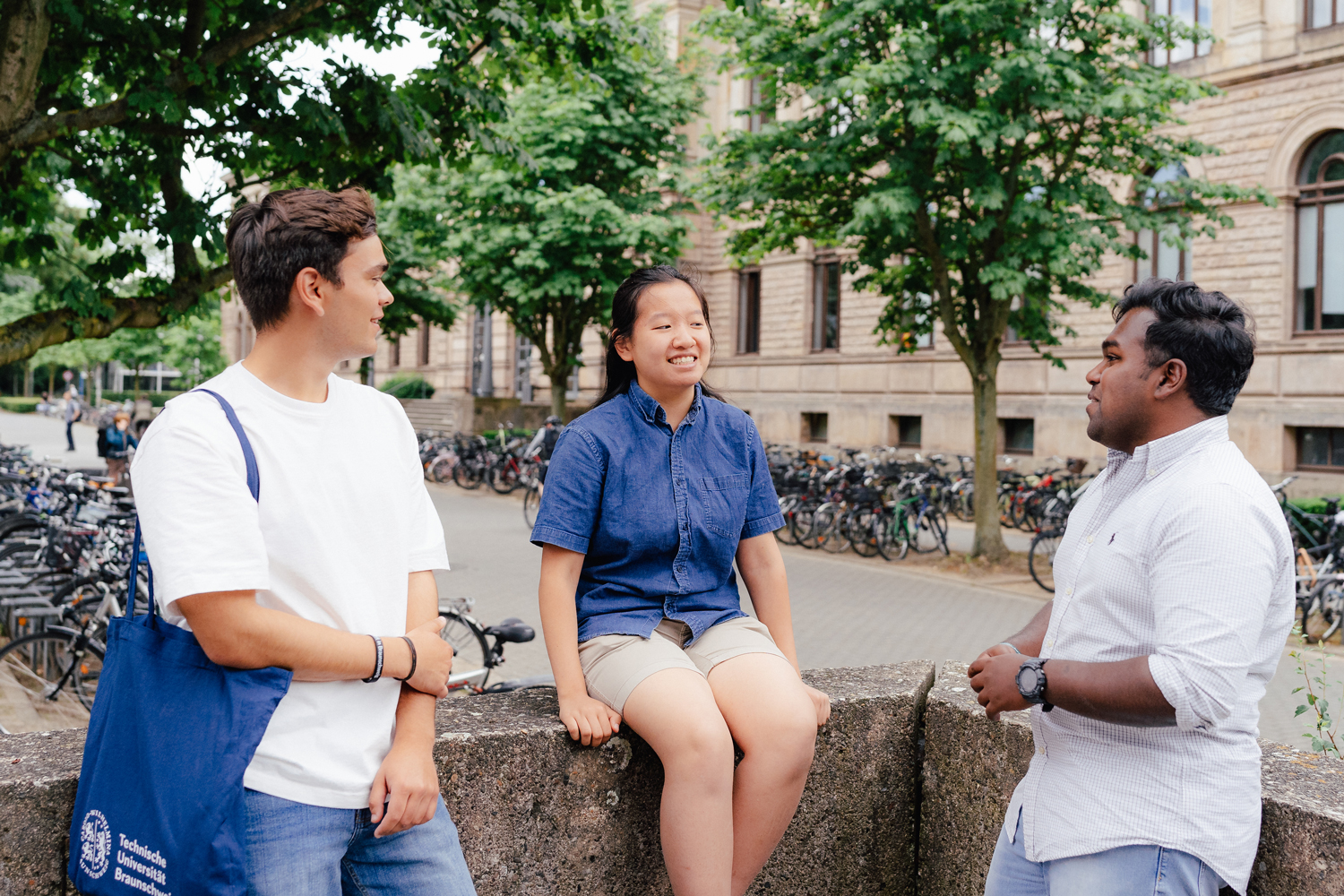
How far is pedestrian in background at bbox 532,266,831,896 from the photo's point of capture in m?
2.29

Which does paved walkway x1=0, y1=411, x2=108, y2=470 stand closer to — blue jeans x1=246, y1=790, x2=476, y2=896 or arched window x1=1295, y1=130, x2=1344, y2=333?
blue jeans x1=246, y1=790, x2=476, y2=896

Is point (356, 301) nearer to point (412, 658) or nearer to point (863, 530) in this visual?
point (412, 658)

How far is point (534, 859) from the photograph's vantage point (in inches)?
99.6

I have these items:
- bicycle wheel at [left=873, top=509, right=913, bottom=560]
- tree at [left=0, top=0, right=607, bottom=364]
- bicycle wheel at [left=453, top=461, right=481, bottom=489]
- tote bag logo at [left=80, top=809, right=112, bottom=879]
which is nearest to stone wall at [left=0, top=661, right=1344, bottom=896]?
tote bag logo at [left=80, top=809, right=112, bottom=879]

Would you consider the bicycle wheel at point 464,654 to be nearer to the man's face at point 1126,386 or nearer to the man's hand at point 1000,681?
the man's hand at point 1000,681

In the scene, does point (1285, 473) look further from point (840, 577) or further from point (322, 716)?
point (322, 716)

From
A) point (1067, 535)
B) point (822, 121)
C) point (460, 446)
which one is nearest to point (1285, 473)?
point (822, 121)

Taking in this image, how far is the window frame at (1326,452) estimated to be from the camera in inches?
712

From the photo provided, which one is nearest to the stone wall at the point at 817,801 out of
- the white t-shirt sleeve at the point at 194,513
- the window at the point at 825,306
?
the white t-shirt sleeve at the point at 194,513

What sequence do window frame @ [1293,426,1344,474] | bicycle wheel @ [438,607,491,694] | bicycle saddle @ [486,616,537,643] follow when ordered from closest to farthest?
1. bicycle saddle @ [486,616,537,643]
2. bicycle wheel @ [438,607,491,694]
3. window frame @ [1293,426,1344,474]

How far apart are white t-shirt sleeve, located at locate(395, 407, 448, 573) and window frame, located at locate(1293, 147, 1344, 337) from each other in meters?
19.7

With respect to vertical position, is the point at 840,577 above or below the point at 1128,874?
below

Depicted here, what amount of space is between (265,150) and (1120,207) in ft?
30.4

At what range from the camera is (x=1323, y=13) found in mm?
18406
